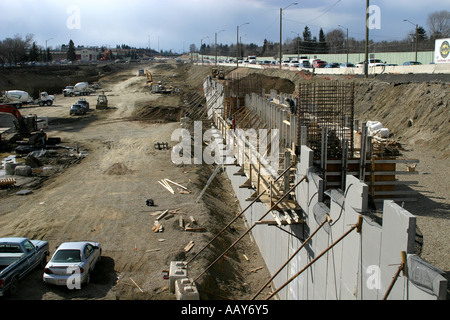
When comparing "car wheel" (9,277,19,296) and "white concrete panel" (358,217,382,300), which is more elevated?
"white concrete panel" (358,217,382,300)

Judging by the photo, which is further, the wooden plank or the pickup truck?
the wooden plank

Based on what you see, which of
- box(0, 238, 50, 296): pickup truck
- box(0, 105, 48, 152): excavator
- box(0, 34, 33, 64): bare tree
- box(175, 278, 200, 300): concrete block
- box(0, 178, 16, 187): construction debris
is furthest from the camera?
box(0, 34, 33, 64): bare tree

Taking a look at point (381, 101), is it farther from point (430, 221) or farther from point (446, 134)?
point (430, 221)

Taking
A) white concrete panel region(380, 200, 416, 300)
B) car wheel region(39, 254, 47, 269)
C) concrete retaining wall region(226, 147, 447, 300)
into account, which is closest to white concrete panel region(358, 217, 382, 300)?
concrete retaining wall region(226, 147, 447, 300)

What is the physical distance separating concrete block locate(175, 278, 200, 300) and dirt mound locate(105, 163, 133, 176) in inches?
607

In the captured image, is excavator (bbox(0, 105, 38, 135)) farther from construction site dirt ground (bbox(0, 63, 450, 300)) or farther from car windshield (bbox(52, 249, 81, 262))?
car windshield (bbox(52, 249, 81, 262))

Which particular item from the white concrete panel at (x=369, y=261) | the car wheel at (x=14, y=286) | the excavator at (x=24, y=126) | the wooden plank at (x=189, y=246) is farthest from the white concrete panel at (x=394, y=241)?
the excavator at (x=24, y=126)

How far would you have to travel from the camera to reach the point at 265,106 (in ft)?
81.3

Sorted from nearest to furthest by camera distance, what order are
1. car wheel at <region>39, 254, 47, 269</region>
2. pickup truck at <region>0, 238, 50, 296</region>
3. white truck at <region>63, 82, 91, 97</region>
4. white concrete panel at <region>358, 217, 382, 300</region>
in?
white concrete panel at <region>358, 217, 382, 300</region> < pickup truck at <region>0, 238, 50, 296</region> < car wheel at <region>39, 254, 47, 269</region> < white truck at <region>63, 82, 91, 97</region>

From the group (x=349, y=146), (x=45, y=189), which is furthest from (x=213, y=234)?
(x=45, y=189)

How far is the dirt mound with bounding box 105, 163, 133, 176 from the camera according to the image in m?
27.9

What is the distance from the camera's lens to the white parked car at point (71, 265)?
44.5 feet

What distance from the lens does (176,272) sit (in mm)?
13969
